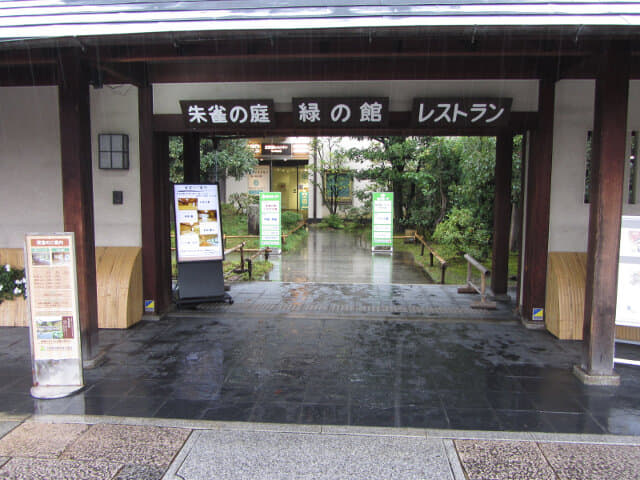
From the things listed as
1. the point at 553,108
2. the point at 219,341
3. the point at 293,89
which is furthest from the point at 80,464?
the point at 553,108

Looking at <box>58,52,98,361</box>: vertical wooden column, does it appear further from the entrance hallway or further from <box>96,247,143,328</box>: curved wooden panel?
<box>96,247,143,328</box>: curved wooden panel

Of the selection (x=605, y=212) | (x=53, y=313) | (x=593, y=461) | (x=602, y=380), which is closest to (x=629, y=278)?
(x=605, y=212)

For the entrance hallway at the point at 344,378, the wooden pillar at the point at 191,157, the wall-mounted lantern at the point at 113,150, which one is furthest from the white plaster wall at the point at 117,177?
the wooden pillar at the point at 191,157

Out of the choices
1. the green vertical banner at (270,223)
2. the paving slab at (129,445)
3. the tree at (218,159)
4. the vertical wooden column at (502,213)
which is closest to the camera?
the paving slab at (129,445)

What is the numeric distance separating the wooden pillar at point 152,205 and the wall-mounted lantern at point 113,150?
0.27 meters

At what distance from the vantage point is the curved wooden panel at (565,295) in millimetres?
6930

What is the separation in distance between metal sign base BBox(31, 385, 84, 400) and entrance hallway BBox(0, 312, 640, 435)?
9cm

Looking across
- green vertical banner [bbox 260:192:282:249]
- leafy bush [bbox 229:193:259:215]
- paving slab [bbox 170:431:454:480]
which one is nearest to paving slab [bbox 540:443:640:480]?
paving slab [bbox 170:431:454:480]

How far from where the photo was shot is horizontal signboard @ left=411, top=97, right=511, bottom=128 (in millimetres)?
7012

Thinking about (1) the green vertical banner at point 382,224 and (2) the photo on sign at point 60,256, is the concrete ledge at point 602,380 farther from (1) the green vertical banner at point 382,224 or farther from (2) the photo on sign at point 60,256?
(1) the green vertical banner at point 382,224

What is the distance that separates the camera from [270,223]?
16.0 meters

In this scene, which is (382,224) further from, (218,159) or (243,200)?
(243,200)

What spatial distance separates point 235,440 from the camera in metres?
4.18

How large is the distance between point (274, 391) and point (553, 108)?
228 inches
